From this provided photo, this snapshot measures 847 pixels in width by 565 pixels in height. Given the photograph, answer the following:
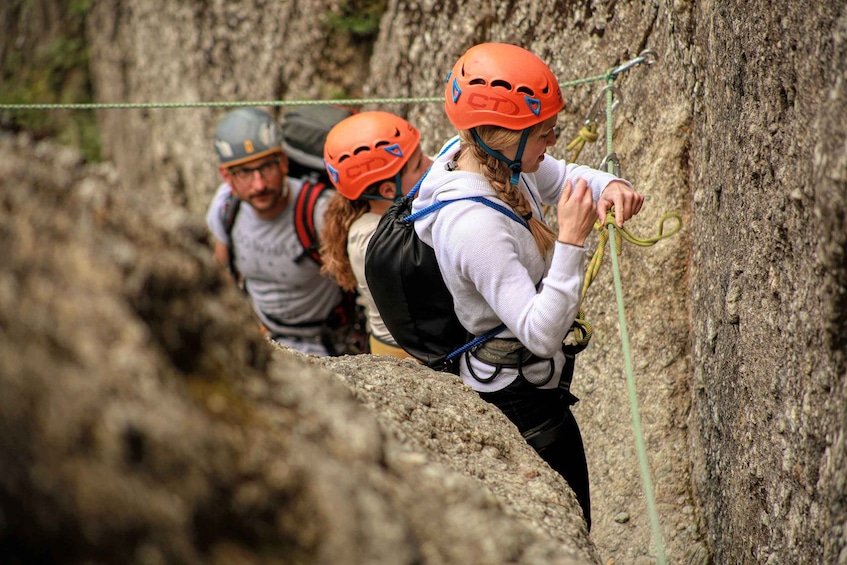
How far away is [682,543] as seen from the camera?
4043 millimetres

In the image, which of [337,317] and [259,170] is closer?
[259,170]

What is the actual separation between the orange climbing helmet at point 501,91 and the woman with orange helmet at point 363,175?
1220 millimetres

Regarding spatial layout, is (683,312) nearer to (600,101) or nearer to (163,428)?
(600,101)

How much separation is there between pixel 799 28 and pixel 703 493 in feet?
8.07

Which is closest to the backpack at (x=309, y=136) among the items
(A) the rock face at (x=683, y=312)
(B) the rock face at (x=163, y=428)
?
(A) the rock face at (x=683, y=312)

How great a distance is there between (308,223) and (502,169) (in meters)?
3.09

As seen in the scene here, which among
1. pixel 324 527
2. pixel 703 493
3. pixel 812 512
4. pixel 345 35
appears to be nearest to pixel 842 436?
pixel 812 512

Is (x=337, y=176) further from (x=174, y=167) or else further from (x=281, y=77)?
(x=174, y=167)

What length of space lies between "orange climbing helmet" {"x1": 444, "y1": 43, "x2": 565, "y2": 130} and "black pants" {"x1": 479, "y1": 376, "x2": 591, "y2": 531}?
3.53 ft

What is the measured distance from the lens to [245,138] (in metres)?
5.98

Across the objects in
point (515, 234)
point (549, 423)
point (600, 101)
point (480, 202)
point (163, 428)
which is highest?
point (600, 101)

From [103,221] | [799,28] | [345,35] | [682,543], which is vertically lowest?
[682,543]

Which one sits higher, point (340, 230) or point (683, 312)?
point (340, 230)

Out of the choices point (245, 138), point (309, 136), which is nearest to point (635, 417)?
point (309, 136)
